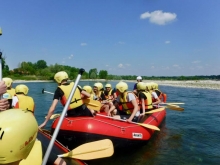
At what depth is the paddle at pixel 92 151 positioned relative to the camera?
3542mm

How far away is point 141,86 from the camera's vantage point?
6.95 meters

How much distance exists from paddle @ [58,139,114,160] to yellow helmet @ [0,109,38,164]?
2.00m

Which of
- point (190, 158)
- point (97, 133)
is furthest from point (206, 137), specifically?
point (97, 133)

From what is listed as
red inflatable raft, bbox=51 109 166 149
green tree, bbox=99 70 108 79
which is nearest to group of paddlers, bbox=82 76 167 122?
red inflatable raft, bbox=51 109 166 149

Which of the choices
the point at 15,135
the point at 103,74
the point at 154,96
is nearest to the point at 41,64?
the point at 103,74

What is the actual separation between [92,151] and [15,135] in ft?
7.79

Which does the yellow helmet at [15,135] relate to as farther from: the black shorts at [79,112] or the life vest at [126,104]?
the life vest at [126,104]

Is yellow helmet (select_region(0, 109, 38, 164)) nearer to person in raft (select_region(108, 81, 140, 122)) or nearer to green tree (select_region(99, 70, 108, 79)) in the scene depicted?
person in raft (select_region(108, 81, 140, 122))

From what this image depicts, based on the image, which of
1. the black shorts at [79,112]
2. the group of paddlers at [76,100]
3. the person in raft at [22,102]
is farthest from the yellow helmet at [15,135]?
the black shorts at [79,112]

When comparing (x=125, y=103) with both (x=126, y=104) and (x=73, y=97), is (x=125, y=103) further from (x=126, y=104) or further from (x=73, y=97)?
(x=73, y=97)

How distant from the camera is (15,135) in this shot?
1472mm

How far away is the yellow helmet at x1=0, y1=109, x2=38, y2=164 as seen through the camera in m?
1.46

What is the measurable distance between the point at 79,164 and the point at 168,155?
11.0 ft

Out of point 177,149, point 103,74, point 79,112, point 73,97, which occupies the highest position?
point 103,74
